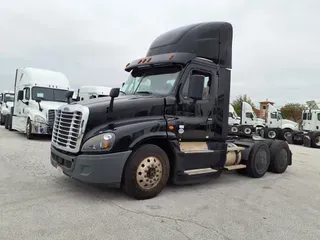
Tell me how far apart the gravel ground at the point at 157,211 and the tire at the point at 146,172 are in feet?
0.59

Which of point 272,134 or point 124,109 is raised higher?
point 124,109

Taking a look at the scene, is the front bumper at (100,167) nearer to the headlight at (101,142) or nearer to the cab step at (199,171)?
the headlight at (101,142)

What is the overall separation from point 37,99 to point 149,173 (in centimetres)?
1036

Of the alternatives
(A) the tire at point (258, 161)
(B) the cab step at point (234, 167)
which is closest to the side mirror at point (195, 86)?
(B) the cab step at point (234, 167)

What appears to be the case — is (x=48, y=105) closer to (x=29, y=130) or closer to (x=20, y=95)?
(x=29, y=130)

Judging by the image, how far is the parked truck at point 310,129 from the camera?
19336mm

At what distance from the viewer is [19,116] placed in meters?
14.8

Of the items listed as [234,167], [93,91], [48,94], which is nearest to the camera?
[234,167]

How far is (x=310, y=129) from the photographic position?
72.6 ft

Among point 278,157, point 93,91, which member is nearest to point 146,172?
point 278,157

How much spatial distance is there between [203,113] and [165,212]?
224 cm

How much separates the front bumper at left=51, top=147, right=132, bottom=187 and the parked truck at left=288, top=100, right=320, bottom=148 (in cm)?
1808

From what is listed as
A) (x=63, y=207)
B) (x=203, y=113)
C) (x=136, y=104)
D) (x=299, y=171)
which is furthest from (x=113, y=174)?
(x=299, y=171)

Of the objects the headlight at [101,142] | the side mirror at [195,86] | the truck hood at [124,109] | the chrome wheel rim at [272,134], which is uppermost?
the side mirror at [195,86]
